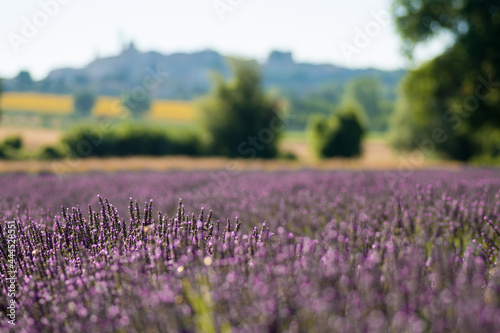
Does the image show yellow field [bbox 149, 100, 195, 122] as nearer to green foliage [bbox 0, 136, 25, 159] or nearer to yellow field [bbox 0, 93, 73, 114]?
yellow field [bbox 0, 93, 73, 114]

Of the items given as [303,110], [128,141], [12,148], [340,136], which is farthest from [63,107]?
[303,110]

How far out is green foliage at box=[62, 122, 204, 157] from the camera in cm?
2988

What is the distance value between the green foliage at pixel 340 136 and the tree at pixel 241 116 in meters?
3.21

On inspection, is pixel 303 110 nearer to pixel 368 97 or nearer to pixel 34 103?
pixel 368 97

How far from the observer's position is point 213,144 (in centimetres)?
3416

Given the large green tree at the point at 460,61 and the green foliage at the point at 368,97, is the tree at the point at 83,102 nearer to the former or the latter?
the green foliage at the point at 368,97

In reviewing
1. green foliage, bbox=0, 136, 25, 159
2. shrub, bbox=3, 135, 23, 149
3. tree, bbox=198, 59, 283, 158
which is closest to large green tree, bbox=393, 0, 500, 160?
tree, bbox=198, 59, 283, 158

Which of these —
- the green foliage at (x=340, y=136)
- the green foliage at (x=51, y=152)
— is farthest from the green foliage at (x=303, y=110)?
the green foliage at (x=51, y=152)

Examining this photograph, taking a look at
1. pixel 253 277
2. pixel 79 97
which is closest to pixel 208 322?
pixel 253 277

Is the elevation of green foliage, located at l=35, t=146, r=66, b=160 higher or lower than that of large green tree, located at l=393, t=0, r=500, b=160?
lower

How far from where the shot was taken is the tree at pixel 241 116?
33.9m

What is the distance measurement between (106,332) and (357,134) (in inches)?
1314

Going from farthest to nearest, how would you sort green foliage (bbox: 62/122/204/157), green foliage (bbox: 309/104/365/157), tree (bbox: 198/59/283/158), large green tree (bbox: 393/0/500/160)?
1. tree (bbox: 198/59/283/158)
2. green foliage (bbox: 309/104/365/157)
3. green foliage (bbox: 62/122/204/157)
4. large green tree (bbox: 393/0/500/160)

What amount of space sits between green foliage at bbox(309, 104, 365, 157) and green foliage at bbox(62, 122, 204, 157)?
8860 mm
